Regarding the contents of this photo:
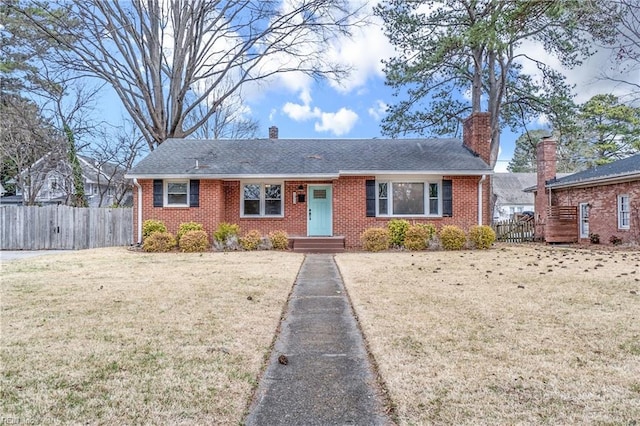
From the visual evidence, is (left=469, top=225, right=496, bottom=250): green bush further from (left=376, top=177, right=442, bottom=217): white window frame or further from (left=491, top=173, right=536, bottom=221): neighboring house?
(left=491, top=173, right=536, bottom=221): neighboring house

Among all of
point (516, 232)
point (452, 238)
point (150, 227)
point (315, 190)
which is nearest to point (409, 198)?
point (452, 238)

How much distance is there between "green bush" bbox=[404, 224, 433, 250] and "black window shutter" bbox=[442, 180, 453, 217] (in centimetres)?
157

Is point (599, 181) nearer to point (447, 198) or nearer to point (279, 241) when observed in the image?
point (447, 198)

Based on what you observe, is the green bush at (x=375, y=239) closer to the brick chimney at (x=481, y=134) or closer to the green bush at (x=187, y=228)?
the brick chimney at (x=481, y=134)

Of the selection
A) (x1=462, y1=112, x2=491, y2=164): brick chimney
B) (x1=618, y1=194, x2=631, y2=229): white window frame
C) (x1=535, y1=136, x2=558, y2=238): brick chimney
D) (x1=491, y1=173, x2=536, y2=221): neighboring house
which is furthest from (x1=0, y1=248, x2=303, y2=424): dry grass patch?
(x1=491, y1=173, x2=536, y2=221): neighboring house

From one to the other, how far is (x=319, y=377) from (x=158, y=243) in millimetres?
12275

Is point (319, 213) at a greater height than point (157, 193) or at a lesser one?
lesser

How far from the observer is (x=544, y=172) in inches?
825

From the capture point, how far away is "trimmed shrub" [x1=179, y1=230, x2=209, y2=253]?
46.3ft

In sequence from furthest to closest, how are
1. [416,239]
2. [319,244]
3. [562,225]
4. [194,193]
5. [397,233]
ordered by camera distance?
1. [562,225]
2. [194,193]
3. [397,233]
4. [319,244]
5. [416,239]

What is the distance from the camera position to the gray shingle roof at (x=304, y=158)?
49.8 ft

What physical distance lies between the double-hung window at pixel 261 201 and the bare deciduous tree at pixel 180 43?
8.39 metres

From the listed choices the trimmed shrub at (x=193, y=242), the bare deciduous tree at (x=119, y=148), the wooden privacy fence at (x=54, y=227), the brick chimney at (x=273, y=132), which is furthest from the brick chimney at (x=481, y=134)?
the bare deciduous tree at (x=119, y=148)

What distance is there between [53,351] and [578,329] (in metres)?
5.40
